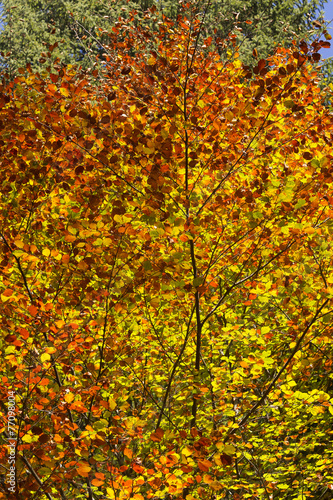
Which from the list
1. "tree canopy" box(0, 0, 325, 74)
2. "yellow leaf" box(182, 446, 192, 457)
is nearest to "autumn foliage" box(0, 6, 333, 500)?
"yellow leaf" box(182, 446, 192, 457)

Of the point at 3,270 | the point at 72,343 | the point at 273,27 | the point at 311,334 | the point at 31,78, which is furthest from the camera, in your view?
the point at 273,27

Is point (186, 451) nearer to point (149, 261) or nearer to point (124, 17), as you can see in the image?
point (149, 261)

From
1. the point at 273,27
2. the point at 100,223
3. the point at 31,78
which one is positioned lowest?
the point at 100,223

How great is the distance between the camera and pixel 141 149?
3467mm

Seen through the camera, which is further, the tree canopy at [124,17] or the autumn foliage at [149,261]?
the tree canopy at [124,17]

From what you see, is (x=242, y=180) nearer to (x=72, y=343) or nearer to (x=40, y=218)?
(x=40, y=218)

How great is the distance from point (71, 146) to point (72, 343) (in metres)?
1.78

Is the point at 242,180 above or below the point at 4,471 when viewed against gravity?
above

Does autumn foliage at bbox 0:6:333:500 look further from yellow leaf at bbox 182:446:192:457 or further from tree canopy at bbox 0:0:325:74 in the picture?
tree canopy at bbox 0:0:325:74

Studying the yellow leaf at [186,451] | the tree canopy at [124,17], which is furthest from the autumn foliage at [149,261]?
the tree canopy at [124,17]

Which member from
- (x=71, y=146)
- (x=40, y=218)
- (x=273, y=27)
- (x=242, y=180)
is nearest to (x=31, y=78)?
(x=71, y=146)

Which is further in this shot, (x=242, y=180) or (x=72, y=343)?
(x=242, y=180)

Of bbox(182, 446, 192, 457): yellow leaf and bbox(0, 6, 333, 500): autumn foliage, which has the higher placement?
bbox(0, 6, 333, 500): autumn foliage

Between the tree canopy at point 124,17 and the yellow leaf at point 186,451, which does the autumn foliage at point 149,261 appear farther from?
the tree canopy at point 124,17
